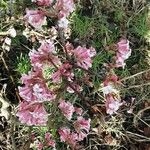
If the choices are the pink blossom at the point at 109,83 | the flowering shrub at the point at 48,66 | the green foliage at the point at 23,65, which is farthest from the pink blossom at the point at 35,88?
the green foliage at the point at 23,65

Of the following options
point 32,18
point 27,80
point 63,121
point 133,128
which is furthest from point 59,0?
point 133,128

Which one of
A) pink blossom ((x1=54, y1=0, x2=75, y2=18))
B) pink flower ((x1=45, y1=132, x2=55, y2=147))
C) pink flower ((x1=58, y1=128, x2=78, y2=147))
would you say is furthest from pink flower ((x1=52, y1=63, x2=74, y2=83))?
pink flower ((x1=45, y1=132, x2=55, y2=147))

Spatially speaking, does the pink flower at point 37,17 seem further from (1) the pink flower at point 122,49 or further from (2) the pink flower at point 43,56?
(1) the pink flower at point 122,49

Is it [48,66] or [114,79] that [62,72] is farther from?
[114,79]

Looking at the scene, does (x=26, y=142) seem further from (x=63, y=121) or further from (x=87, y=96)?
(x=87, y=96)

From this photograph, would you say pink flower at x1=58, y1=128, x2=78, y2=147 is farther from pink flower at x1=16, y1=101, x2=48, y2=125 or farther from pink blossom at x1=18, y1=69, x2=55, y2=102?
pink blossom at x1=18, y1=69, x2=55, y2=102

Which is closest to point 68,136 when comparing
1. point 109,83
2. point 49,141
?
point 49,141
